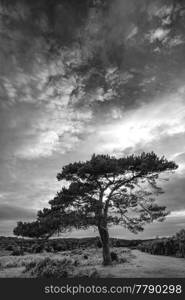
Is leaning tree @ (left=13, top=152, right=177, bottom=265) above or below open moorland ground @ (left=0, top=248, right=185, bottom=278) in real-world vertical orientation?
above

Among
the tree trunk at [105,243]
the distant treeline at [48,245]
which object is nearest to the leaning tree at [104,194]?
the tree trunk at [105,243]

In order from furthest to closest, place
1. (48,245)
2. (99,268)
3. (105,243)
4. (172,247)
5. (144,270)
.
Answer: (48,245) < (172,247) < (105,243) < (99,268) < (144,270)

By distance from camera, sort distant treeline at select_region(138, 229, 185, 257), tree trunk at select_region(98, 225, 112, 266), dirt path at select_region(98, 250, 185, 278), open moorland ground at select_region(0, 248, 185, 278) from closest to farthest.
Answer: dirt path at select_region(98, 250, 185, 278) < open moorland ground at select_region(0, 248, 185, 278) < tree trunk at select_region(98, 225, 112, 266) < distant treeline at select_region(138, 229, 185, 257)

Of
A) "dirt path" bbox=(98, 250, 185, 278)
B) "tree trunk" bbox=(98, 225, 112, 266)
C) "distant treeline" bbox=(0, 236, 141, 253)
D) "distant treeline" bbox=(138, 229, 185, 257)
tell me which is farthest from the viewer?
"distant treeline" bbox=(0, 236, 141, 253)

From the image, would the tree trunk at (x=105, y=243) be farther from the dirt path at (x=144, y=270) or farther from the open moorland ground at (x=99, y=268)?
the dirt path at (x=144, y=270)

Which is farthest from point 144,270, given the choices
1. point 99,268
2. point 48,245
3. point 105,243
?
point 48,245

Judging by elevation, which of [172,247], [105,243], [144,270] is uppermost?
[105,243]

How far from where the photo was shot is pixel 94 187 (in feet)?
67.5

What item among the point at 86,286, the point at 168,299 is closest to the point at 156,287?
the point at 168,299

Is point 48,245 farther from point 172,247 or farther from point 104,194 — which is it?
point 104,194

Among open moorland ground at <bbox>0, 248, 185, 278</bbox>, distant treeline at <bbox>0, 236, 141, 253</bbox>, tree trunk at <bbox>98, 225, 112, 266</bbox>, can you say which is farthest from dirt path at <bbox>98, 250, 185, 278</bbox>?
distant treeline at <bbox>0, 236, 141, 253</bbox>

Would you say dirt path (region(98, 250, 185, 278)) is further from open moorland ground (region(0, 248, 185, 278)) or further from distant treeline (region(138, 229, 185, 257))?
distant treeline (region(138, 229, 185, 257))

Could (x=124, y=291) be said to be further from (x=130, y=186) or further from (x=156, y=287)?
(x=130, y=186)

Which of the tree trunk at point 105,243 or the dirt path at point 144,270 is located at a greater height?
the tree trunk at point 105,243
